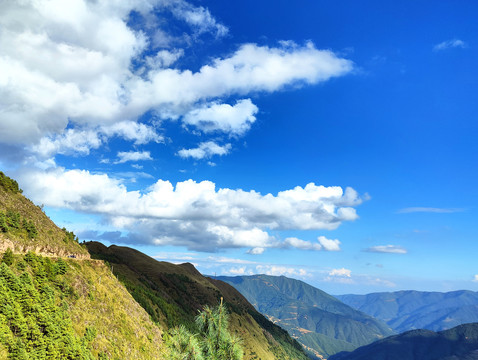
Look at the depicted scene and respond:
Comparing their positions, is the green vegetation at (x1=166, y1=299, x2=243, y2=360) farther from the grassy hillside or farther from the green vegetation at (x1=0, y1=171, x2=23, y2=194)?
the green vegetation at (x1=0, y1=171, x2=23, y2=194)

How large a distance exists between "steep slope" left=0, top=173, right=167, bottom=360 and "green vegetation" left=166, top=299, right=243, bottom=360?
3.80 m

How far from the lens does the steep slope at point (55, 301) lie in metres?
34.5

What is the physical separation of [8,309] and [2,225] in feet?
59.0

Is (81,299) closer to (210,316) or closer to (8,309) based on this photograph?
(8,309)

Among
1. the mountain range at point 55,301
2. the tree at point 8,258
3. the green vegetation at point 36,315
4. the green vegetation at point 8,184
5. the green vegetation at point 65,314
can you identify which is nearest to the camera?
the green vegetation at point 36,315

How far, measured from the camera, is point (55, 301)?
4375cm

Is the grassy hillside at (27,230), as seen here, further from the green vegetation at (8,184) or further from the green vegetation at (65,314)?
the green vegetation at (65,314)

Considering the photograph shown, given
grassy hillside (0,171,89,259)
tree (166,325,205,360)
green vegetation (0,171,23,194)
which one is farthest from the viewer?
green vegetation (0,171,23,194)

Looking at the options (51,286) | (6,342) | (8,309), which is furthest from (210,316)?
(51,286)

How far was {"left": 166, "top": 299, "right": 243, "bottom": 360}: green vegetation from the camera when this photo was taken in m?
28.4

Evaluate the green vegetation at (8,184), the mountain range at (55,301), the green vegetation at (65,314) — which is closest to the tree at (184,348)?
the mountain range at (55,301)

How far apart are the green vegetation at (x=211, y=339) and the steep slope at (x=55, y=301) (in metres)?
3.80

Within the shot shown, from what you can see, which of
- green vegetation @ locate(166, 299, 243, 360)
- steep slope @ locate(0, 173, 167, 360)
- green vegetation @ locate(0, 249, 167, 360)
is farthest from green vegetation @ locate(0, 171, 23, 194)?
green vegetation @ locate(166, 299, 243, 360)

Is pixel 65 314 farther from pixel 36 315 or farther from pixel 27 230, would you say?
pixel 27 230
